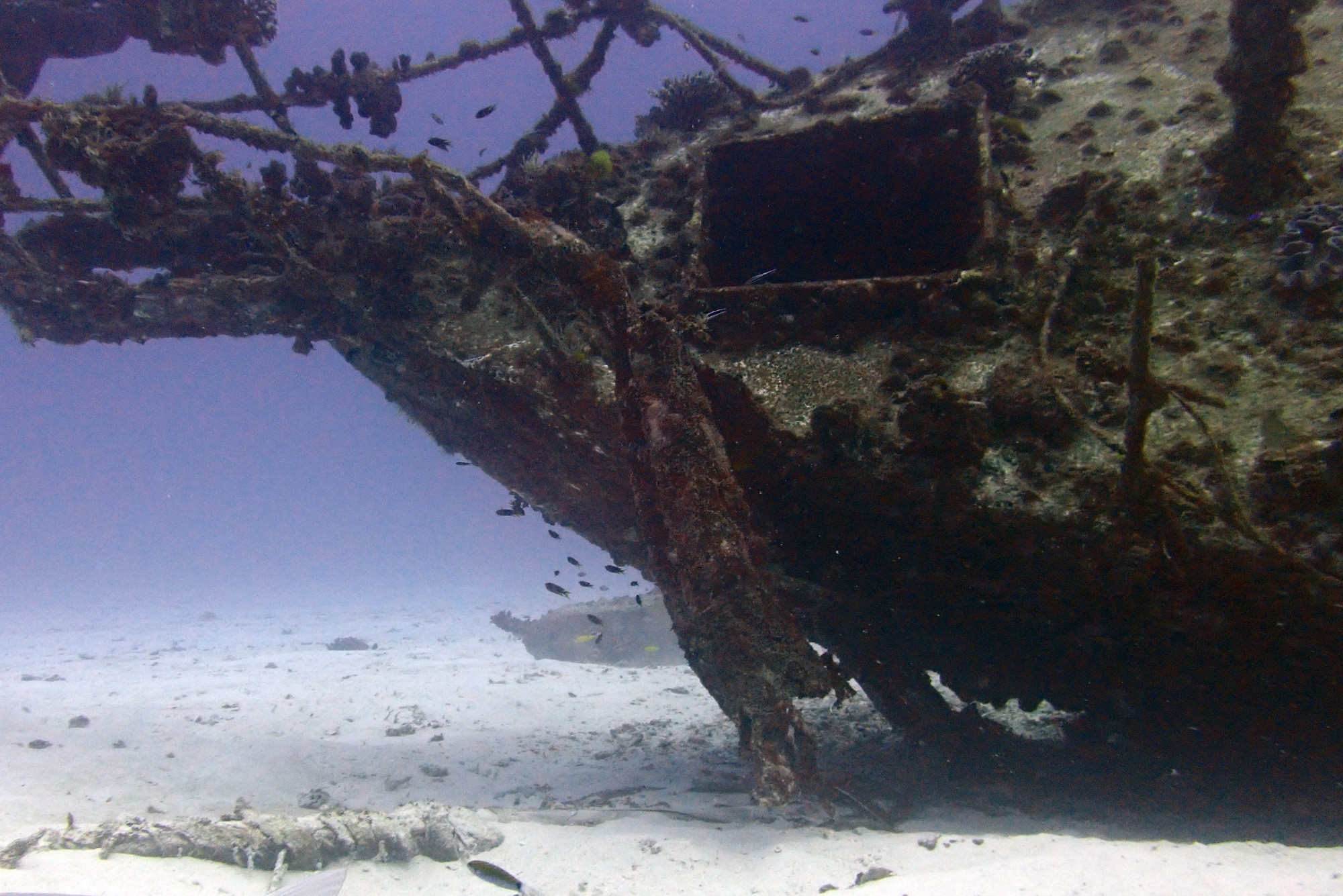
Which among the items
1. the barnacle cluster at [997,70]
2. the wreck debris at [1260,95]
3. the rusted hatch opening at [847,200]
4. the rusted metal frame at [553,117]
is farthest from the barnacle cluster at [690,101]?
the wreck debris at [1260,95]

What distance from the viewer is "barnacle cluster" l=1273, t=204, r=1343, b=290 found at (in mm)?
3535

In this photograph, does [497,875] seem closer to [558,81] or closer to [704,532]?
[704,532]

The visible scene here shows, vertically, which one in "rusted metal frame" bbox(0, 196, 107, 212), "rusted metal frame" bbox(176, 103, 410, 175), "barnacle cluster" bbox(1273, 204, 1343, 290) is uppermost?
"rusted metal frame" bbox(176, 103, 410, 175)

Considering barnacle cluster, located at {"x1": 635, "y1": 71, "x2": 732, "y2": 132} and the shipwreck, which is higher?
barnacle cluster, located at {"x1": 635, "y1": 71, "x2": 732, "y2": 132}

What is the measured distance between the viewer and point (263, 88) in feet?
25.7

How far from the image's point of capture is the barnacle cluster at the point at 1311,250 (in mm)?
3535

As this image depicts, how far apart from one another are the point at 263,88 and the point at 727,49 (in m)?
5.92

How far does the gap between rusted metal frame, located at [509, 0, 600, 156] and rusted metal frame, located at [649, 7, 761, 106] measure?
176 centimetres

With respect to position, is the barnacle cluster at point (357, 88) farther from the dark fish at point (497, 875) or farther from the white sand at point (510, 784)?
the dark fish at point (497, 875)

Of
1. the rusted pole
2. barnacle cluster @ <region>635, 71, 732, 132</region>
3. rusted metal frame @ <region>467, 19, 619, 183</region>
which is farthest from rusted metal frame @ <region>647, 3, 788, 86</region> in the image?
the rusted pole

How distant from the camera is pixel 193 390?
13762cm

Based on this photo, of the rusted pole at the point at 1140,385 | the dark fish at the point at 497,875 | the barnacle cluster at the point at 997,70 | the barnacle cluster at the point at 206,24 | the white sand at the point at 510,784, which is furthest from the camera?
the barnacle cluster at the point at 206,24

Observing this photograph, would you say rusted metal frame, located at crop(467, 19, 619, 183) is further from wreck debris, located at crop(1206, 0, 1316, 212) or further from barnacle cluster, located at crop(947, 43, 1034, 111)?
wreck debris, located at crop(1206, 0, 1316, 212)

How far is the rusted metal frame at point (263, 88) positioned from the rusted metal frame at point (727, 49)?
5.03 metres
